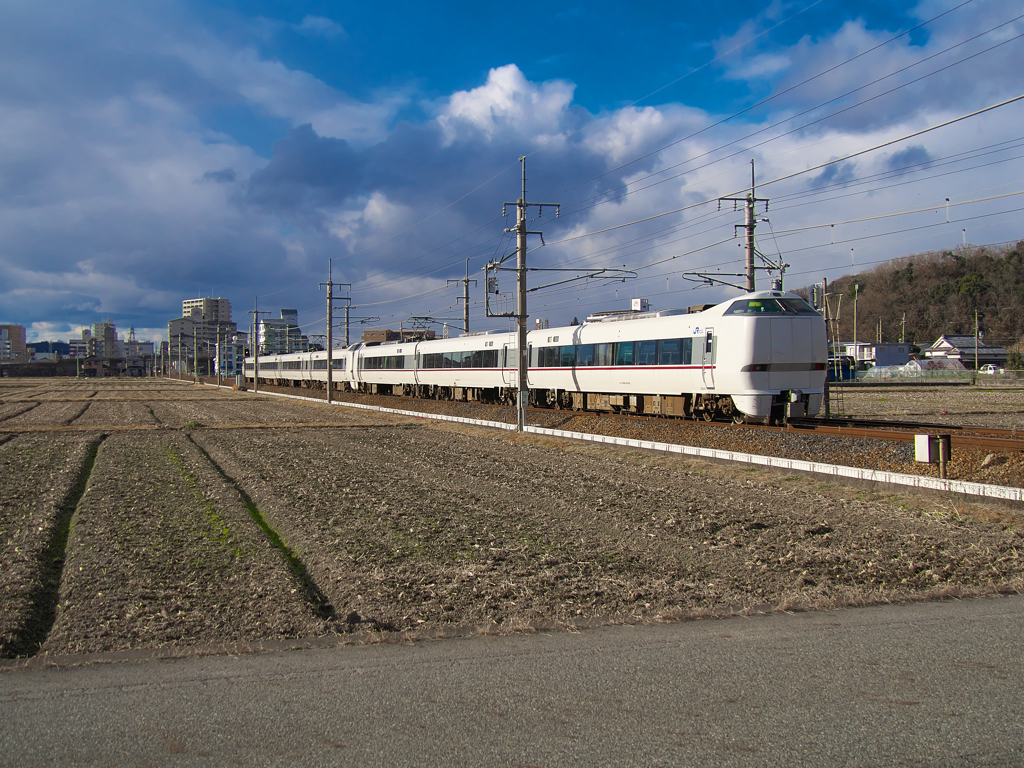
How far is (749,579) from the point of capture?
21.8ft

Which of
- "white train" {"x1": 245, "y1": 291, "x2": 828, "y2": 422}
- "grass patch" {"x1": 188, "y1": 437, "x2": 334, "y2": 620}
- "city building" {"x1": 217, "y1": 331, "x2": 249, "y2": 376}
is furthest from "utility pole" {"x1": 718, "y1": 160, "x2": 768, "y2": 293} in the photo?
"city building" {"x1": 217, "y1": 331, "x2": 249, "y2": 376}

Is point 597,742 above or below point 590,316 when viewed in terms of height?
below

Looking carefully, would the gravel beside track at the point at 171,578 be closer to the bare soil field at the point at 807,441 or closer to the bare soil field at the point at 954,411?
the bare soil field at the point at 807,441

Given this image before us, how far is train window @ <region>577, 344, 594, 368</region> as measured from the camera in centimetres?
2455

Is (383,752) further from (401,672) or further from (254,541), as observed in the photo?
(254,541)

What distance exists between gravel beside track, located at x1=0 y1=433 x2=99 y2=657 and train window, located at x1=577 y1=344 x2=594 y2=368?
49.9 ft

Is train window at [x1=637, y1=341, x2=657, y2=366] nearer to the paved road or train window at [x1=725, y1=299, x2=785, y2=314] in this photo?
train window at [x1=725, y1=299, x2=785, y2=314]

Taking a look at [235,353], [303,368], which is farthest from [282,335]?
[303,368]

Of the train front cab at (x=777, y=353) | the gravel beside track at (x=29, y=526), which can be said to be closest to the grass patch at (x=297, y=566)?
the gravel beside track at (x=29, y=526)

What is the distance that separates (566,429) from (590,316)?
17.9 feet

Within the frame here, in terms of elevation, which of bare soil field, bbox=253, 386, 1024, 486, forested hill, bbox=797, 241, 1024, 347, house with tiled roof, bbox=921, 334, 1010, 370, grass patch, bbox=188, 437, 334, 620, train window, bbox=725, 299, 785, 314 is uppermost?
forested hill, bbox=797, 241, 1024, 347

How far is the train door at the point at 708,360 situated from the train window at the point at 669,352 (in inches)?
44.5

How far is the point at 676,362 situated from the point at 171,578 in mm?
15790

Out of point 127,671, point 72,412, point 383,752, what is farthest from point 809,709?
point 72,412
